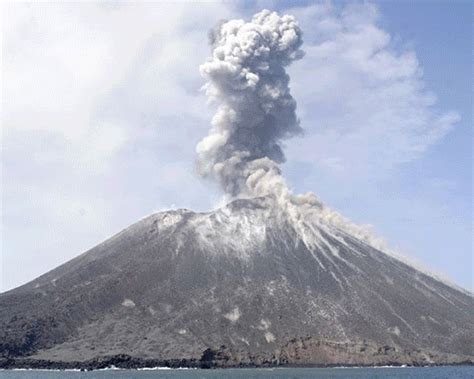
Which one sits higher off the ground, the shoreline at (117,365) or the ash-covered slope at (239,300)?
the ash-covered slope at (239,300)

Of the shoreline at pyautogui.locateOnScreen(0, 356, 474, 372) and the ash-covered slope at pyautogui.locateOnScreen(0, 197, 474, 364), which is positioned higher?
the ash-covered slope at pyautogui.locateOnScreen(0, 197, 474, 364)

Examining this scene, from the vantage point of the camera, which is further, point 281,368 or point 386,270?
point 386,270

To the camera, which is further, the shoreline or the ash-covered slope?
the ash-covered slope

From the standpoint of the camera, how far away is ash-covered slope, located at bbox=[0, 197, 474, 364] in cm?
13425

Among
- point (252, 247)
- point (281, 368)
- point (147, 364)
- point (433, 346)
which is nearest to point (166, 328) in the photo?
point (147, 364)

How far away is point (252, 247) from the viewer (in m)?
170

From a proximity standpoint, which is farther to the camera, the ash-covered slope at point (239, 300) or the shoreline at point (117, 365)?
the ash-covered slope at point (239, 300)

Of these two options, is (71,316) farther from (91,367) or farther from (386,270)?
(386,270)

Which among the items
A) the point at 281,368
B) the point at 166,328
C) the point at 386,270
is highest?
the point at 386,270

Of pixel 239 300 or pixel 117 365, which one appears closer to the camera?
pixel 117 365

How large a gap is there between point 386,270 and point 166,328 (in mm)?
55306

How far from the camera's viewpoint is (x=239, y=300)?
148 m

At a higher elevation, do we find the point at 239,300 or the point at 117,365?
the point at 239,300

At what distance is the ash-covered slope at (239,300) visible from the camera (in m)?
134
